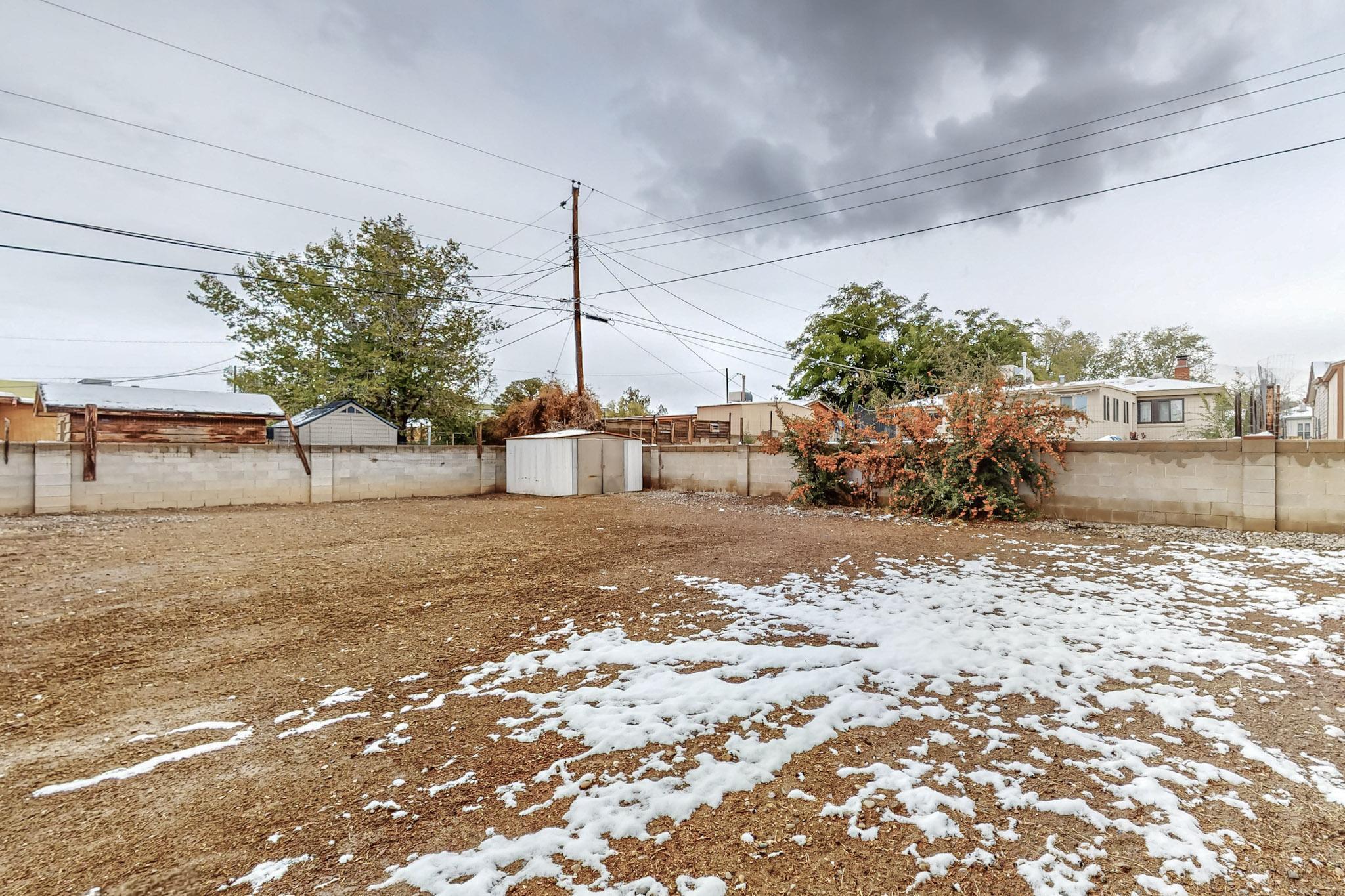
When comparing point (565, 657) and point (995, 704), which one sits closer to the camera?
point (995, 704)

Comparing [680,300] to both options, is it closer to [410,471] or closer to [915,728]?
[410,471]

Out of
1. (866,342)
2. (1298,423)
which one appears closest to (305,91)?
(866,342)

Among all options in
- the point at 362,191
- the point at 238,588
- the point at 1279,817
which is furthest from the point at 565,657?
the point at 362,191

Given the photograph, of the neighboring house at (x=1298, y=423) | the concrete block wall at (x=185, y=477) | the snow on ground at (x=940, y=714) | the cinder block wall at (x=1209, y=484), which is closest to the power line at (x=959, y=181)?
the cinder block wall at (x=1209, y=484)

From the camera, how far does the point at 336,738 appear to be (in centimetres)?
223

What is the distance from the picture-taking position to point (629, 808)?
1.79 m

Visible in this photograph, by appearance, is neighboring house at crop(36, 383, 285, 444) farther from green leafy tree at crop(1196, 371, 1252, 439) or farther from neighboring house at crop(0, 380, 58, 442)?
green leafy tree at crop(1196, 371, 1252, 439)

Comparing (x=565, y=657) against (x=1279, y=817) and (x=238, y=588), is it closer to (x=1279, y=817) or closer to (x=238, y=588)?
(x=1279, y=817)

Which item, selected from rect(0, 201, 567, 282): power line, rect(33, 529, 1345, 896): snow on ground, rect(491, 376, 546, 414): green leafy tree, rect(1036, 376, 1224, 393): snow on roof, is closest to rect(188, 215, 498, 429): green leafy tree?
rect(0, 201, 567, 282): power line

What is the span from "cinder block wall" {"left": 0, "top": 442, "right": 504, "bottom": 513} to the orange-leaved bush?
898 cm

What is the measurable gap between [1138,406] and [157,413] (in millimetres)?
30588

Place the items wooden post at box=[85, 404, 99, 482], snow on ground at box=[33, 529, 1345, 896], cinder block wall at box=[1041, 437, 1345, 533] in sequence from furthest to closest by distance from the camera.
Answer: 1. wooden post at box=[85, 404, 99, 482]
2. cinder block wall at box=[1041, 437, 1345, 533]
3. snow on ground at box=[33, 529, 1345, 896]

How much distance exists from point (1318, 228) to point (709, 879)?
1576 centimetres

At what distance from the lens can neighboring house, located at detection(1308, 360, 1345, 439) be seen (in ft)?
37.7
